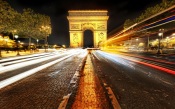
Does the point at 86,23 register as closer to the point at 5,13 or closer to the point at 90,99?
the point at 5,13

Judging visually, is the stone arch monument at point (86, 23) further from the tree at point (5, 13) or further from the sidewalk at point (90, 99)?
the sidewalk at point (90, 99)

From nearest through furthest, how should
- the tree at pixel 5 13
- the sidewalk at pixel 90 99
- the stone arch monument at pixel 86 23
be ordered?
1. the sidewalk at pixel 90 99
2. the tree at pixel 5 13
3. the stone arch monument at pixel 86 23

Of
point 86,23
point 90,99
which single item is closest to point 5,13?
point 90,99

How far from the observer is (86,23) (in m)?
63.5

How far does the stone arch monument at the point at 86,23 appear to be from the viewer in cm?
6234

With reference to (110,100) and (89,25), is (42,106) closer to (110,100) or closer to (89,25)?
(110,100)

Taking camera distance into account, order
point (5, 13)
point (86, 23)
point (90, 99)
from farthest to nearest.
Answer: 1. point (86, 23)
2. point (5, 13)
3. point (90, 99)

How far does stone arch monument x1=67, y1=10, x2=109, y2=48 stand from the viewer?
62344mm

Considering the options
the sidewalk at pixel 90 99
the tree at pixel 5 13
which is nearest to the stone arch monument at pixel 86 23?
the tree at pixel 5 13

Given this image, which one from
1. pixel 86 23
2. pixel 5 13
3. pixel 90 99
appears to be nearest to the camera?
pixel 90 99

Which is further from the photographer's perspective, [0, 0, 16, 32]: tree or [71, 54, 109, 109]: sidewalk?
[0, 0, 16, 32]: tree

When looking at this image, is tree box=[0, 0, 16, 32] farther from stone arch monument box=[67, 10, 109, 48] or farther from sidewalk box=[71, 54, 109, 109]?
stone arch monument box=[67, 10, 109, 48]

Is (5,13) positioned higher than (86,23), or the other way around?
(86,23)

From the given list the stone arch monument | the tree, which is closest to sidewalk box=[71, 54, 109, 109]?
the tree
